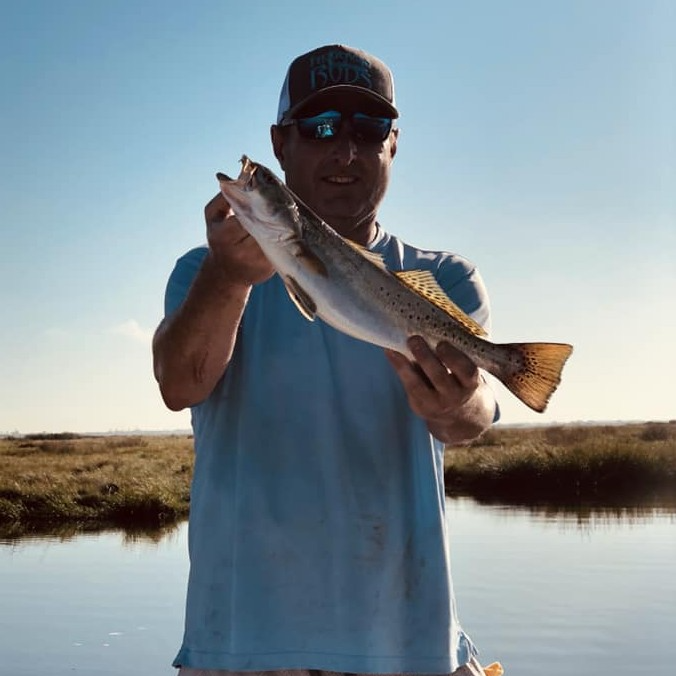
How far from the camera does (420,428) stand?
384 centimetres

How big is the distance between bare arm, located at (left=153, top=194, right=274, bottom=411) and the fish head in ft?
0.18

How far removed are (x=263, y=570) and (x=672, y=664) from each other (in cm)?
1725

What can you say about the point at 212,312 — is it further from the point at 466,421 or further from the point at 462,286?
the point at 462,286

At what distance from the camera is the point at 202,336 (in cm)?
359

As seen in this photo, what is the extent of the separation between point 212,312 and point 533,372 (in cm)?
137

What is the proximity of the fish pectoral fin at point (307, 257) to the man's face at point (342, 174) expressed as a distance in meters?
0.72

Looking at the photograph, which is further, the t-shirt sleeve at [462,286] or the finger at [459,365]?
the t-shirt sleeve at [462,286]

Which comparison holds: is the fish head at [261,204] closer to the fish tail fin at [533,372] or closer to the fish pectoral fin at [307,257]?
the fish pectoral fin at [307,257]

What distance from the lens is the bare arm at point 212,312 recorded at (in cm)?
353

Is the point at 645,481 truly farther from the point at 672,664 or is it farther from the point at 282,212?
the point at 282,212

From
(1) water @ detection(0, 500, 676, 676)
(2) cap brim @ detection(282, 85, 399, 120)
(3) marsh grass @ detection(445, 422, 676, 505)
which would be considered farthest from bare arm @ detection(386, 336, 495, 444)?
(3) marsh grass @ detection(445, 422, 676, 505)

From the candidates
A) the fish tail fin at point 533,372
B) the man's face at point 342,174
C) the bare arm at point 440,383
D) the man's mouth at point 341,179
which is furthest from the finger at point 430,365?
the man's mouth at point 341,179

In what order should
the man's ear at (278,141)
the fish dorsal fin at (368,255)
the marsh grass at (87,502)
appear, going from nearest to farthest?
the fish dorsal fin at (368,255), the man's ear at (278,141), the marsh grass at (87,502)

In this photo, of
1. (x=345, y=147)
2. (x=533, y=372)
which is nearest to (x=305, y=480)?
(x=533, y=372)
